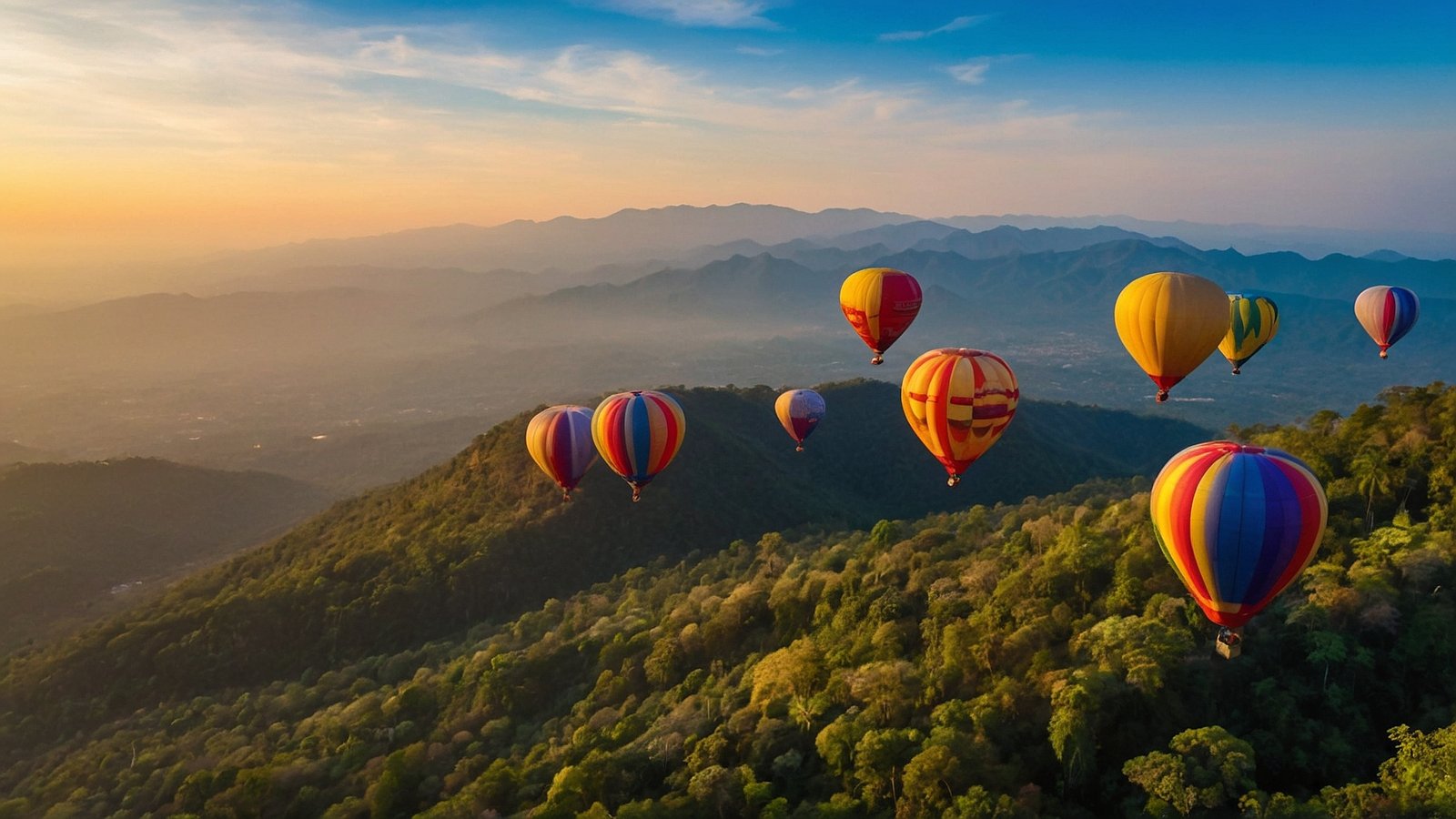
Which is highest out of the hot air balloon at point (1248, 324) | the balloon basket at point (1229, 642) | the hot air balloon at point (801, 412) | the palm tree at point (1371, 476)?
the hot air balloon at point (1248, 324)

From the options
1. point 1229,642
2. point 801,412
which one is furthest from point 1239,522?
point 801,412

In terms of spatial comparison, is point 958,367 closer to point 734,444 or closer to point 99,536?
point 734,444

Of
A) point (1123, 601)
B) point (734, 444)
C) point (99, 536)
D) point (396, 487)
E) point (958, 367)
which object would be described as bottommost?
point (99, 536)

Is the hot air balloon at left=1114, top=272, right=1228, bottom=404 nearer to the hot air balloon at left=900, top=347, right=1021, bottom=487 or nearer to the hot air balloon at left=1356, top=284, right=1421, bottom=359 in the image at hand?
the hot air balloon at left=900, top=347, right=1021, bottom=487

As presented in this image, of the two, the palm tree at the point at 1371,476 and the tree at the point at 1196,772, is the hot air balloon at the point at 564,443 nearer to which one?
the tree at the point at 1196,772

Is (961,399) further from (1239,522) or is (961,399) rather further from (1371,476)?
(1371,476)

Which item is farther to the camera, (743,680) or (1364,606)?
(743,680)

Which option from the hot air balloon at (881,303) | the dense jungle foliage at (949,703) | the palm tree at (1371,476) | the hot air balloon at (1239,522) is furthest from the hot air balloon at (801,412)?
the hot air balloon at (1239,522)

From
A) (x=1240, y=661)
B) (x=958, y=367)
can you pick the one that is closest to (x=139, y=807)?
(x=958, y=367)

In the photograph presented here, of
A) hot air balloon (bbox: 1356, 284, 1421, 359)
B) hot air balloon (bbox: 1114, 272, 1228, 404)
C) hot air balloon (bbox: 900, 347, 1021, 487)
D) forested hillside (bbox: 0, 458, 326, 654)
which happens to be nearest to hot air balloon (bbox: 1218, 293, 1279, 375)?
hot air balloon (bbox: 1356, 284, 1421, 359)
